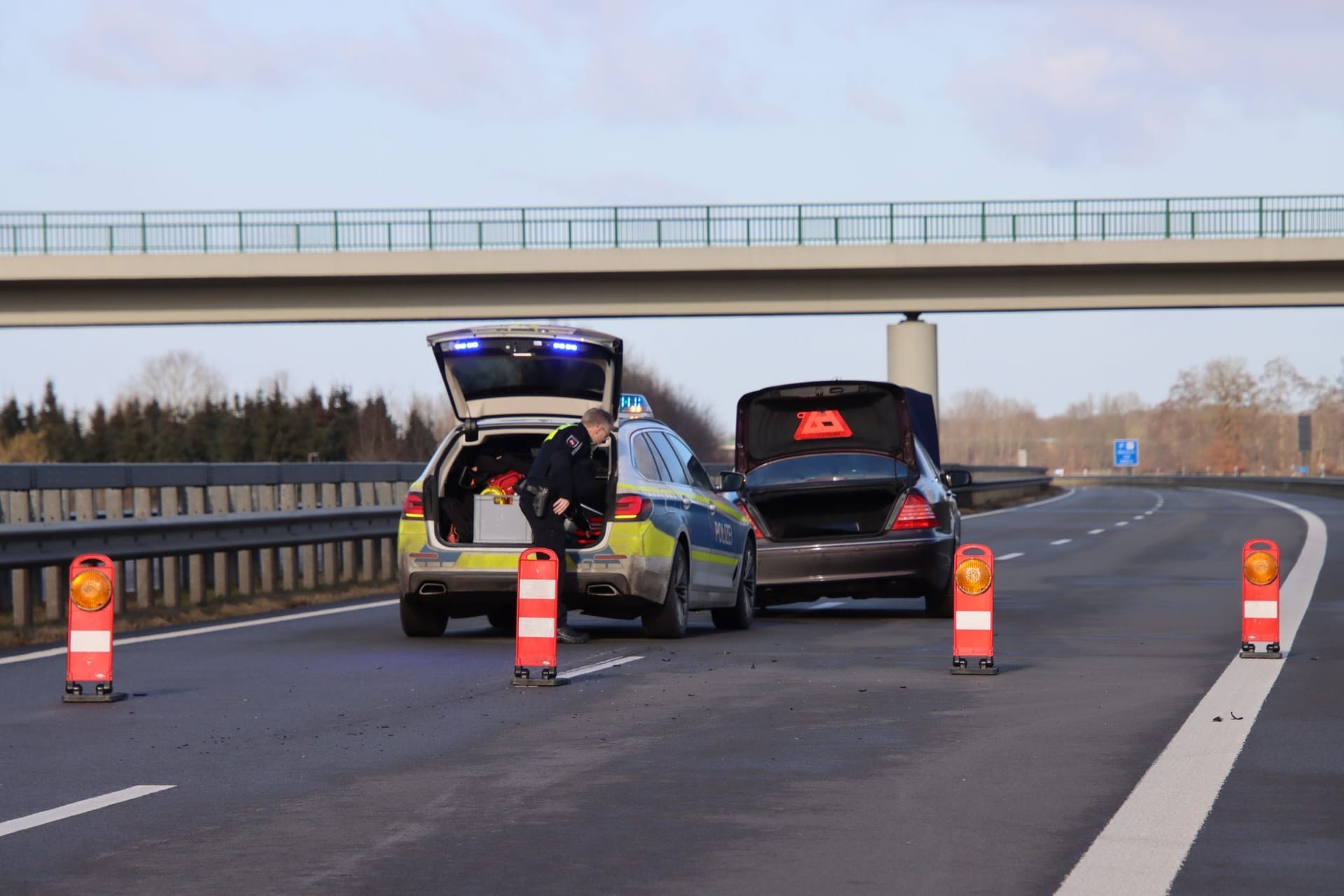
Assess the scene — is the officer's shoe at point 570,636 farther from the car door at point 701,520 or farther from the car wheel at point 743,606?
the car wheel at point 743,606

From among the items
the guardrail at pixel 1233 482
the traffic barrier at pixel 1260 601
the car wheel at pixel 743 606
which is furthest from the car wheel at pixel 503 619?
the guardrail at pixel 1233 482

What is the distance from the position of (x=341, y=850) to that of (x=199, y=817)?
873 mm

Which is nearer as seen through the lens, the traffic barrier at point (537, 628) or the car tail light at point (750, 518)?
the traffic barrier at point (537, 628)

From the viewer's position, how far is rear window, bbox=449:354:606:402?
15.1 meters

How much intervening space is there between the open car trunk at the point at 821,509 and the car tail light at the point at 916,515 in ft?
0.48

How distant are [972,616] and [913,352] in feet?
110

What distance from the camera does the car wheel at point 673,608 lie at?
47.1 feet

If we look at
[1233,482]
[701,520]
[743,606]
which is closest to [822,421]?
[743,606]

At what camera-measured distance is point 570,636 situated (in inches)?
557

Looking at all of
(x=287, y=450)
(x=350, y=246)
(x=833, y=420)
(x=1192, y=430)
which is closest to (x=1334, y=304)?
(x=350, y=246)

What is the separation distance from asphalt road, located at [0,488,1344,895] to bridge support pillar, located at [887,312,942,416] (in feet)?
97.9

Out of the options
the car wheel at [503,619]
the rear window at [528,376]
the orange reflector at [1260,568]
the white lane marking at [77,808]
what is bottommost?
the car wheel at [503,619]

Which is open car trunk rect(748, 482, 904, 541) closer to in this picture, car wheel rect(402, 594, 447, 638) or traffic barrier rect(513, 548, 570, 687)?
car wheel rect(402, 594, 447, 638)

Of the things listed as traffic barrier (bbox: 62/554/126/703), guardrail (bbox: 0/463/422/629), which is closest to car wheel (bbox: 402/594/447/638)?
guardrail (bbox: 0/463/422/629)
